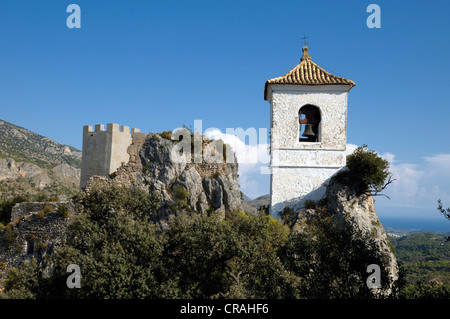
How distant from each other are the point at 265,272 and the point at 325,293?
83.2 inches

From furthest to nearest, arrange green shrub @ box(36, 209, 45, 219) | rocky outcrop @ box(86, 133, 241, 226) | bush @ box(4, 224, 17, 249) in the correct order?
rocky outcrop @ box(86, 133, 241, 226)
bush @ box(4, 224, 17, 249)
green shrub @ box(36, 209, 45, 219)

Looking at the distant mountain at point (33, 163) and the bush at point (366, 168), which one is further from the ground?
the distant mountain at point (33, 163)

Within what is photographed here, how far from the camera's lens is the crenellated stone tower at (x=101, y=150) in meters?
24.5

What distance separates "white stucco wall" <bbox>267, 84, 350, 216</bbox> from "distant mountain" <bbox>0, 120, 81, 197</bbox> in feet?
208

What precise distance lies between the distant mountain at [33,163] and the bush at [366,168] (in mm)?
64978

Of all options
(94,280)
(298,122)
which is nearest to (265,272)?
(94,280)

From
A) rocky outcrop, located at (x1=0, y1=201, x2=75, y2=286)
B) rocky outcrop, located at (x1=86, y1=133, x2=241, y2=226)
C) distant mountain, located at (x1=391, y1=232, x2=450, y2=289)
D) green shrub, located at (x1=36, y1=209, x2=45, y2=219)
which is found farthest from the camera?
distant mountain, located at (x1=391, y1=232, x2=450, y2=289)

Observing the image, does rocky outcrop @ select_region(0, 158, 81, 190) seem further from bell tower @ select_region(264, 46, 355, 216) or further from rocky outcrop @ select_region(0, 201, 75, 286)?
bell tower @ select_region(264, 46, 355, 216)

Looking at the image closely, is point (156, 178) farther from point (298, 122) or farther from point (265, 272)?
point (265, 272)

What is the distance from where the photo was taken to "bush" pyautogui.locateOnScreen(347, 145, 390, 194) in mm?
15656

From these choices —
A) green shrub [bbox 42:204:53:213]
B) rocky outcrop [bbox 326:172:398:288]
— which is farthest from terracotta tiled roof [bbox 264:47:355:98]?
green shrub [bbox 42:204:53:213]

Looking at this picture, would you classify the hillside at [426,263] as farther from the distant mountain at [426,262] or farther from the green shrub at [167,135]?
the green shrub at [167,135]

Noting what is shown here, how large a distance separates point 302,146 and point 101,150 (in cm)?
1506

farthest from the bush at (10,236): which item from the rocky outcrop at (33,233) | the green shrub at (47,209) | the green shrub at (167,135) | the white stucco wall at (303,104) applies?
the white stucco wall at (303,104)
